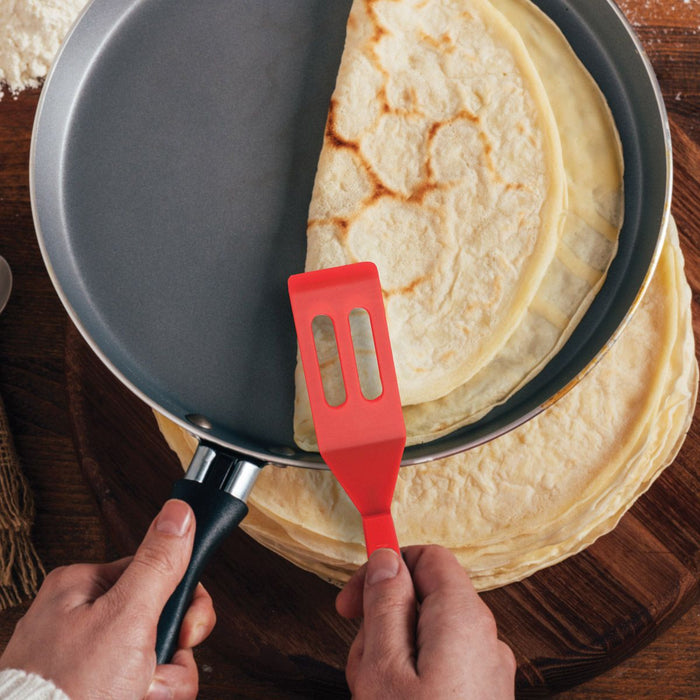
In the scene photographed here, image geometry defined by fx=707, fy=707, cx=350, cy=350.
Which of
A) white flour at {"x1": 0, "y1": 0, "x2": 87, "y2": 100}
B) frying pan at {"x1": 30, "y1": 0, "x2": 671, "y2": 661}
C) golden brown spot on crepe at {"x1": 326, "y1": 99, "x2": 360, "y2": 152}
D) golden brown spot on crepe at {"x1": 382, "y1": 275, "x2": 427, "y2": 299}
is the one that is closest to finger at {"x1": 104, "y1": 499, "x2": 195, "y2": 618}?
frying pan at {"x1": 30, "y1": 0, "x2": 671, "y2": 661}

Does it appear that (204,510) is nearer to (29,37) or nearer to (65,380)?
(65,380)

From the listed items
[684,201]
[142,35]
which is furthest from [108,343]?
[684,201]

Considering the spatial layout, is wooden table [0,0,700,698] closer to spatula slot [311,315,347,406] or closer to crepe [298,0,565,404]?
crepe [298,0,565,404]

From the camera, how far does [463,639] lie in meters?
0.71

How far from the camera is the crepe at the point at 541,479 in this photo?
0.89 meters

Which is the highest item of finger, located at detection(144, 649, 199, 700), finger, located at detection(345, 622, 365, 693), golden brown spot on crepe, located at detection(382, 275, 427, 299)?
golden brown spot on crepe, located at detection(382, 275, 427, 299)

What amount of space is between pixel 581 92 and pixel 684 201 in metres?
0.25

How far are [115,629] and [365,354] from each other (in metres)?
0.38

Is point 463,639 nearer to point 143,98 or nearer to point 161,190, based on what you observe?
point 161,190

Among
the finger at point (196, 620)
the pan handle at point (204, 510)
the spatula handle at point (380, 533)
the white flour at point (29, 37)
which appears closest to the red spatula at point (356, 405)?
the spatula handle at point (380, 533)

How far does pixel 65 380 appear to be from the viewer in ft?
3.54

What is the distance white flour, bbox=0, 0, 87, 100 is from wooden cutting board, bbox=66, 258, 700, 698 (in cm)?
65

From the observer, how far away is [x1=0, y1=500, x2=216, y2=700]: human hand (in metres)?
0.69

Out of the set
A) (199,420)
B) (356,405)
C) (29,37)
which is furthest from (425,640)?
(29,37)
